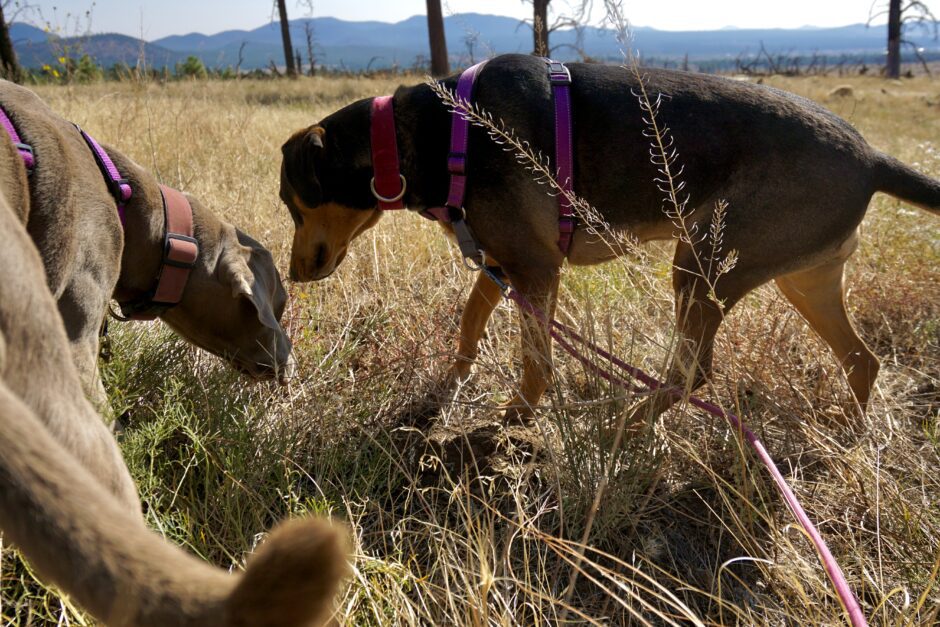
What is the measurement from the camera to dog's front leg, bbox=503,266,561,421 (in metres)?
3.00

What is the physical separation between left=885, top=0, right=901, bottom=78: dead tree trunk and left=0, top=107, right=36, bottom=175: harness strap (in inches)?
1379

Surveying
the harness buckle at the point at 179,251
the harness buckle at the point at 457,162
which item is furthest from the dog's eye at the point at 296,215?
the harness buckle at the point at 457,162

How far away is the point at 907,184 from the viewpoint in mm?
2994

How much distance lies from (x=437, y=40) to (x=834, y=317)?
Result: 1750 cm

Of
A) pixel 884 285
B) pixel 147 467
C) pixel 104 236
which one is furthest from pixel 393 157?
pixel 884 285

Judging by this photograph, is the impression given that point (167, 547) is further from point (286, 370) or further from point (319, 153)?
point (319, 153)

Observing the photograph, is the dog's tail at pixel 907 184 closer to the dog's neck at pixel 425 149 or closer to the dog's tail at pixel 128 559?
the dog's neck at pixel 425 149

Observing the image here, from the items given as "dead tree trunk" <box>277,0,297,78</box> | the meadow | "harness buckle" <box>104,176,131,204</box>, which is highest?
"dead tree trunk" <box>277,0,297,78</box>

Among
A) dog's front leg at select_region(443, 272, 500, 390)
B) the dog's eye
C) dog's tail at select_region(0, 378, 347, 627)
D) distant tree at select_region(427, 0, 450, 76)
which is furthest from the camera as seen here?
distant tree at select_region(427, 0, 450, 76)

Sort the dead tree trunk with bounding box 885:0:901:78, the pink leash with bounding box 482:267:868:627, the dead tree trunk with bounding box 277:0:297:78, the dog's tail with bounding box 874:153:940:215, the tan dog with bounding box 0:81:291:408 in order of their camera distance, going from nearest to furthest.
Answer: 1. the pink leash with bounding box 482:267:868:627
2. the tan dog with bounding box 0:81:291:408
3. the dog's tail with bounding box 874:153:940:215
4. the dead tree trunk with bounding box 277:0:297:78
5. the dead tree trunk with bounding box 885:0:901:78

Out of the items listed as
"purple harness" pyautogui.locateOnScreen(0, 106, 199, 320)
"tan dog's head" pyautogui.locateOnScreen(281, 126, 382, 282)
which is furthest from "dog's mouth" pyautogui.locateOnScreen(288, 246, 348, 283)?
"purple harness" pyautogui.locateOnScreen(0, 106, 199, 320)

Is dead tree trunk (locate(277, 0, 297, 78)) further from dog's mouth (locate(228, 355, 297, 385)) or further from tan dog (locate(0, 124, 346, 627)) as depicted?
tan dog (locate(0, 124, 346, 627))

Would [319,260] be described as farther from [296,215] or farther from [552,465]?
[552,465]

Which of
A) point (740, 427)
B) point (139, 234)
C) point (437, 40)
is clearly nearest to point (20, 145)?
point (139, 234)
